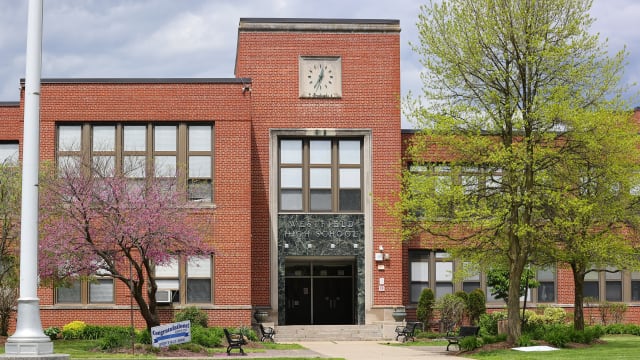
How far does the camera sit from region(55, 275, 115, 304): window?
35.9 m

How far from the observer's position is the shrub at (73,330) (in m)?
34.0

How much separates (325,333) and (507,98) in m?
13.0

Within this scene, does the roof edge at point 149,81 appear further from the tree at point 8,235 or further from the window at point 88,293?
the window at point 88,293

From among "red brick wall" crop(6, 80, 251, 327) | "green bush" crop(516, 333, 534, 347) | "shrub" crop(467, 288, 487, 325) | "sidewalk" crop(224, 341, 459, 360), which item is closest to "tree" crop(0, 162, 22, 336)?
"red brick wall" crop(6, 80, 251, 327)

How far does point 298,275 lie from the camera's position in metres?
40.6

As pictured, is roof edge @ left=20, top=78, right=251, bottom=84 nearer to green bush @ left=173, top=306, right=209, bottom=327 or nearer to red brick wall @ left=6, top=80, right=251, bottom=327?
red brick wall @ left=6, top=80, right=251, bottom=327

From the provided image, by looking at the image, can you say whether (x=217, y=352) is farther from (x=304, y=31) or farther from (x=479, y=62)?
(x=304, y=31)

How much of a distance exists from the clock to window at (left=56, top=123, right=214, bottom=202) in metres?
4.73

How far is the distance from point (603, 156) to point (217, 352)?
1279 cm

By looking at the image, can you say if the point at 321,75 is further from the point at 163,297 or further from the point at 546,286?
the point at 546,286

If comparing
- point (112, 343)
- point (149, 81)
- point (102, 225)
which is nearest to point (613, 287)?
point (149, 81)

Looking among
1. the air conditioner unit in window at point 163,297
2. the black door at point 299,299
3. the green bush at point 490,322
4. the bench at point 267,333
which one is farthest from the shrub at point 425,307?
the air conditioner unit in window at point 163,297

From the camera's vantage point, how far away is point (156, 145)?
3616cm

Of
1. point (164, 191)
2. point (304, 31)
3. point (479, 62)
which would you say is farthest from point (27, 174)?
point (304, 31)
